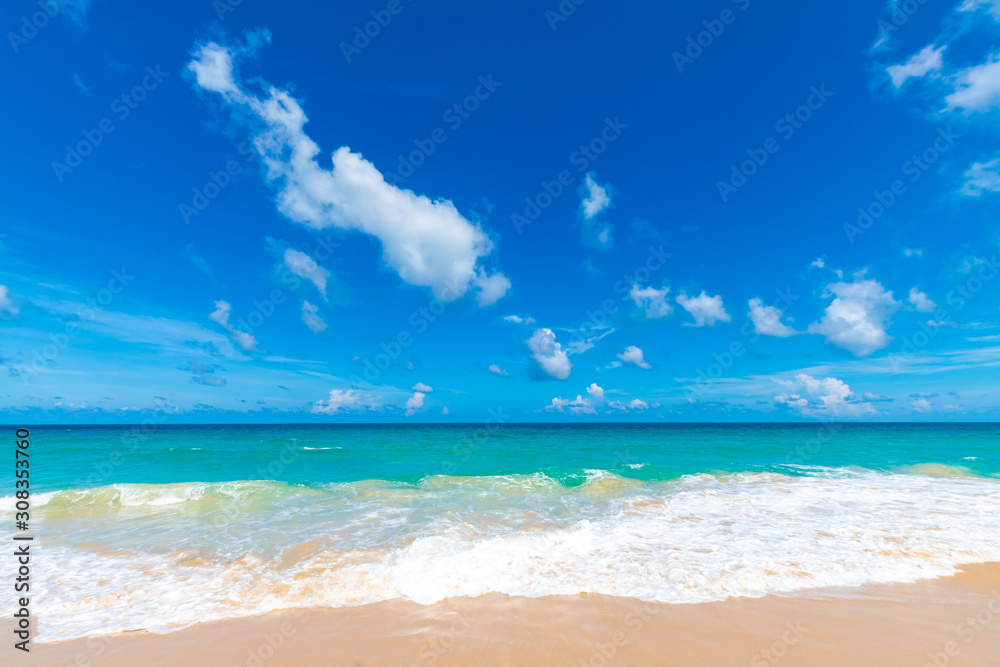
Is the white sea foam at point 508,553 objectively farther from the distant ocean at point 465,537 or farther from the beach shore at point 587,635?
the beach shore at point 587,635

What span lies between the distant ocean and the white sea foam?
5 centimetres

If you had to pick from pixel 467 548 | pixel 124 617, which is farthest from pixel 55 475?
pixel 467 548

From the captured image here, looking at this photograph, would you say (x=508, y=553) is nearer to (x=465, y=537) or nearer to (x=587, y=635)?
(x=465, y=537)

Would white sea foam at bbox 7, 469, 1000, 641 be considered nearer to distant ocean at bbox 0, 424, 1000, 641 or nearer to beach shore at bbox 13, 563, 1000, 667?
distant ocean at bbox 0, 424, 1000, 641

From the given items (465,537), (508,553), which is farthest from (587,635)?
(465,537)

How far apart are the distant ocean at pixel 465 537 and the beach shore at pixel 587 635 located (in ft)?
1.38

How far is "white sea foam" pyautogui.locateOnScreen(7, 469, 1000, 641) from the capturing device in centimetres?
640

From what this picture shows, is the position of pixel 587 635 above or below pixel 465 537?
below

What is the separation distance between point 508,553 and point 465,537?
1576mm

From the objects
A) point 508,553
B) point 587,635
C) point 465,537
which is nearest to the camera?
point 587,635

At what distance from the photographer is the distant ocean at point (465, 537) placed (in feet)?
21.4

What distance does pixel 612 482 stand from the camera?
662 inches

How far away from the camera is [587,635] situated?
17.1 ft

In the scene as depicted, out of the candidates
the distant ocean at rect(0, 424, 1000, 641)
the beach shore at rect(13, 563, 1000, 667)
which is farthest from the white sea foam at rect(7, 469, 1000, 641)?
the beach shore at rect(13, 563, 1000, 667)
